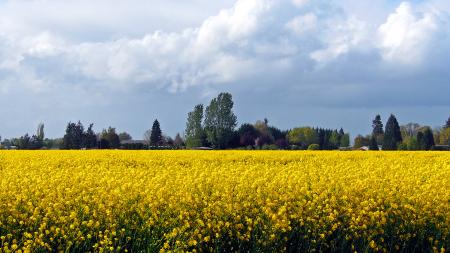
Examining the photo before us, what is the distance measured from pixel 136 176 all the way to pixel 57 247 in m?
5.70

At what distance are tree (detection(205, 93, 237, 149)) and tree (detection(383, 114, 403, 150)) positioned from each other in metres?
19.9

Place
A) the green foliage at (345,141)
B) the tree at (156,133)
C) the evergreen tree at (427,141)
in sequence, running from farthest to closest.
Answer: the green foliage at (345,141)
the tree at (156,133)
the evergreen tree at (427,141)

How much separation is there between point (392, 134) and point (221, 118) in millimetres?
23878

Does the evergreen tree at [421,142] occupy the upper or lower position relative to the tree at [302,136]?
lower

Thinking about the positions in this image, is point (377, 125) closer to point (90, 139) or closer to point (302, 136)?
point (302, 136)

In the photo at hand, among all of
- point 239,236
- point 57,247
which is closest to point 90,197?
point 57,247

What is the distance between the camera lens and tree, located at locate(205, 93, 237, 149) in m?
81.6

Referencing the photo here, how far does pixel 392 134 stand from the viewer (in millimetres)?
86625

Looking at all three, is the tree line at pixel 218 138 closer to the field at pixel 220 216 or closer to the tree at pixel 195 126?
the tree at pixel 195 126

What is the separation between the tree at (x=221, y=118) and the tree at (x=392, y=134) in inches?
784

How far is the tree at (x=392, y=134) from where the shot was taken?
75.5 m

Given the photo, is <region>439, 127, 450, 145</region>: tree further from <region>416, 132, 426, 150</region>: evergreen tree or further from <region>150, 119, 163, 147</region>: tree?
<region>150, 119, 163, 147</region>: tree

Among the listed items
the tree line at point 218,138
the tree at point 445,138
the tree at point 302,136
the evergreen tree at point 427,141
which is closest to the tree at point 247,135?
the tree line at point 218,138

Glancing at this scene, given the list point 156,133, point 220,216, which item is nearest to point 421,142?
point 156,133
